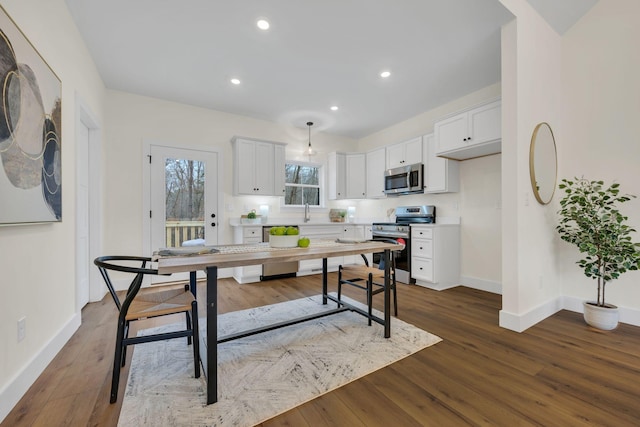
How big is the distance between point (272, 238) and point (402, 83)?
282cm

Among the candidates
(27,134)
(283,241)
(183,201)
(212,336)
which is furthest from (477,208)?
(27,134)

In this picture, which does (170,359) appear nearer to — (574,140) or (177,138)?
(177,138)

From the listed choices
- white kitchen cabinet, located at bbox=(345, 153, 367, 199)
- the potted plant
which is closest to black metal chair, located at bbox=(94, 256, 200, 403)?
the potted plant

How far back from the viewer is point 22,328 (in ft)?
5.25

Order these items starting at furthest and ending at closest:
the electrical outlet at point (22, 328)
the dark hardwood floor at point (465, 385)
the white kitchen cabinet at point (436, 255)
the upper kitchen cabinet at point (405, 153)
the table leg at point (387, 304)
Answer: the upper kitchen cabinet at point (405, 153)
the white kitchen cabinet at point (436, 255)
the table leg at point (387, 304)
the electrical outlet at point (22, 328)
the dark hardwood floor at point (465, 385)

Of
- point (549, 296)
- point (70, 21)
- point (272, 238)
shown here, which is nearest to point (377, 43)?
point (272, 238)

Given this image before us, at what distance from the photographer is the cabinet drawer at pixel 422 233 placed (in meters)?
3.76

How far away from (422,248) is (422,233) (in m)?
0.21

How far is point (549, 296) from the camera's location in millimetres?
2850

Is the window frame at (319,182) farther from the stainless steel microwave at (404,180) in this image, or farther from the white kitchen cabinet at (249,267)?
the stainless steel microwave at (404,180)

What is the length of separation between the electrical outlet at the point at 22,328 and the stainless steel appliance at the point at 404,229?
3.80 metres

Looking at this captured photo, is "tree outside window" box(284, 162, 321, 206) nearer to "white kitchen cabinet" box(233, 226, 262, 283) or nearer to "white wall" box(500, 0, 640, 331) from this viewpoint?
"white kitchen cabinet" box(233, 226, 262, 283)

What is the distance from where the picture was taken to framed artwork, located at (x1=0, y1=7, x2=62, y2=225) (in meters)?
1.43

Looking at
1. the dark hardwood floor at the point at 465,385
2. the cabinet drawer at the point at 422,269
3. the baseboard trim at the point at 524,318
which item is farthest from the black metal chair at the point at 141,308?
the cabinet drawer at the point at 422,269
